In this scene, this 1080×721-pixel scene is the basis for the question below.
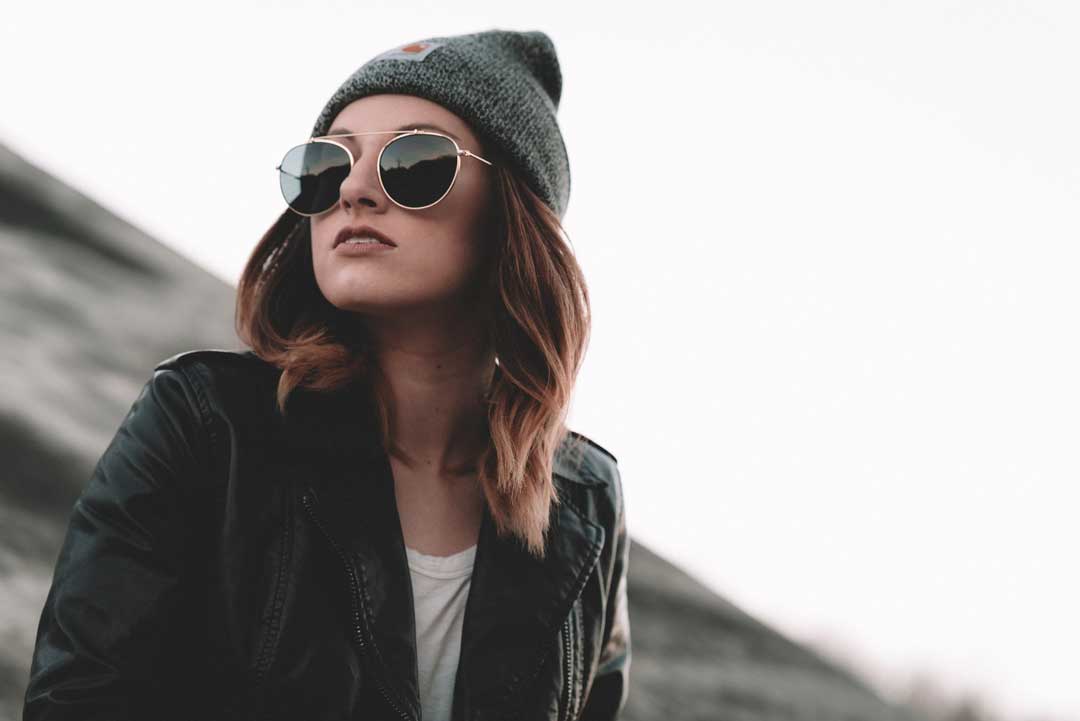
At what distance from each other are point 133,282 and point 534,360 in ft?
7.51

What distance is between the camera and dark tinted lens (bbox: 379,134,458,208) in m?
1.91

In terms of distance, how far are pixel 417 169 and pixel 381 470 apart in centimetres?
58

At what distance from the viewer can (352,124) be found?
2020mm

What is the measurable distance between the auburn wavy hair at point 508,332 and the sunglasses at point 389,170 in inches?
6.5

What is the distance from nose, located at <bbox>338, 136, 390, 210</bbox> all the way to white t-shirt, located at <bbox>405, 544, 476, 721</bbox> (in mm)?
662

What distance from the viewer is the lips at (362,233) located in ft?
6.30

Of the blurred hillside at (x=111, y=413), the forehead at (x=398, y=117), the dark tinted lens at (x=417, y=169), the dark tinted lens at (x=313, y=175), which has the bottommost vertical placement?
the blurred hillside at (x=111, y=413)

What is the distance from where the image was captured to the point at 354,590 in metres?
1.81

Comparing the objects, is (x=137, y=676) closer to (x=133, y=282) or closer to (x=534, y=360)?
(x=534, y=360)

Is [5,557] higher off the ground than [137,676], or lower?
lower

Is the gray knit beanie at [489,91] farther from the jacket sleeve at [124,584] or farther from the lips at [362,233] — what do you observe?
the jacket sleeve at [124,584]

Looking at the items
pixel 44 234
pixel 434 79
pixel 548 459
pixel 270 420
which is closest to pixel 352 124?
pixel 434 79

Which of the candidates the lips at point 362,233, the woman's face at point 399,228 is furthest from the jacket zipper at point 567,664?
the lips at point 362,233

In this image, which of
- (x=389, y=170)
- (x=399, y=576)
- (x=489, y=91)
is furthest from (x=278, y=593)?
(x=489, y=91)
